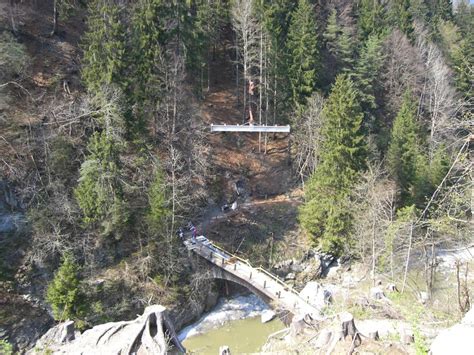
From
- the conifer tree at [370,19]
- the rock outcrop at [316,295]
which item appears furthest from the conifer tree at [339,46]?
the rock outcrop at [316,295]

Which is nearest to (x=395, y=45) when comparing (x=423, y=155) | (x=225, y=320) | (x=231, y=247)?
(x=423, y=155)

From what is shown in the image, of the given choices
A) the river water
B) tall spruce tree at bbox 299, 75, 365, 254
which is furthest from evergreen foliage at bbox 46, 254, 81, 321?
tall spruce tree at bbox 299, 75, 365, 254

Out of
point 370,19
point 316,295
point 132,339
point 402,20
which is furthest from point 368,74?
point 132,339

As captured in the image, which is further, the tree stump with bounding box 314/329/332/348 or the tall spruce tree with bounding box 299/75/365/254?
the tall spruce tree with bounding box 299/75/365/254

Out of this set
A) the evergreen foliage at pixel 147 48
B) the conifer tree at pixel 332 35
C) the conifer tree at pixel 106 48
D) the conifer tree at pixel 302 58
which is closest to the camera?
the conifer tree at pixel 106 48

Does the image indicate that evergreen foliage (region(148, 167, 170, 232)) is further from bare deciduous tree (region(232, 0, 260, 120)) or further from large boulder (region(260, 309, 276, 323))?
bare deciduous tree (region(232, 0, 260, 120))

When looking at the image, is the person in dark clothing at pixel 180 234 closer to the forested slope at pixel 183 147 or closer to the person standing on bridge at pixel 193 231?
the person standing on bridge at pixel 193 231

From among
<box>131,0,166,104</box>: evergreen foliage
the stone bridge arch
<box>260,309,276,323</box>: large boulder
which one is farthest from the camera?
<box>131,0,166,104</box>: evergreen foliage
